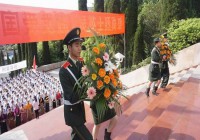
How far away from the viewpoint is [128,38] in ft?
Result: 54.0

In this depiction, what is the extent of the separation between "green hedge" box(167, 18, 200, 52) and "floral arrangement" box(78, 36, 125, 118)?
26.5 feet

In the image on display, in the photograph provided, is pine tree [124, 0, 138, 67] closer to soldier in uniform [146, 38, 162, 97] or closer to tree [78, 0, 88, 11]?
tree [78, 0, 88, 11]

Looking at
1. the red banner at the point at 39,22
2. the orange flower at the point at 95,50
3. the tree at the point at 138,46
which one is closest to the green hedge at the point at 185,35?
the red banner at the point at 39,22

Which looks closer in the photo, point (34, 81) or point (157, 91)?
point (157, 91)

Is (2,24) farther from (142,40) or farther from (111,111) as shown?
(142,40)

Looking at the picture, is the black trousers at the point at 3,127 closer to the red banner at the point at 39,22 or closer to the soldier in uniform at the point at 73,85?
the red banner at the point at 39,22

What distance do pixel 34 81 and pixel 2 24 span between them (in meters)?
5.73

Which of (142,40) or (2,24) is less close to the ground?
(2,24)

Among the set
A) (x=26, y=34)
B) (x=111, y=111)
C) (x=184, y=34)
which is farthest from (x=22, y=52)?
(x=111, y=111)

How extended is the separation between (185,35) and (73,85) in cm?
870

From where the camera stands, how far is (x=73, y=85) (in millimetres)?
2969

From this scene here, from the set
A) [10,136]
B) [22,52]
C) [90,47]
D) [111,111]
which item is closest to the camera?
[90,47]

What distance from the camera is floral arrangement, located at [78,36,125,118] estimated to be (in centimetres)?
295

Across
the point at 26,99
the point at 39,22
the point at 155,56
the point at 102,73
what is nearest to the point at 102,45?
the point at 102,73
